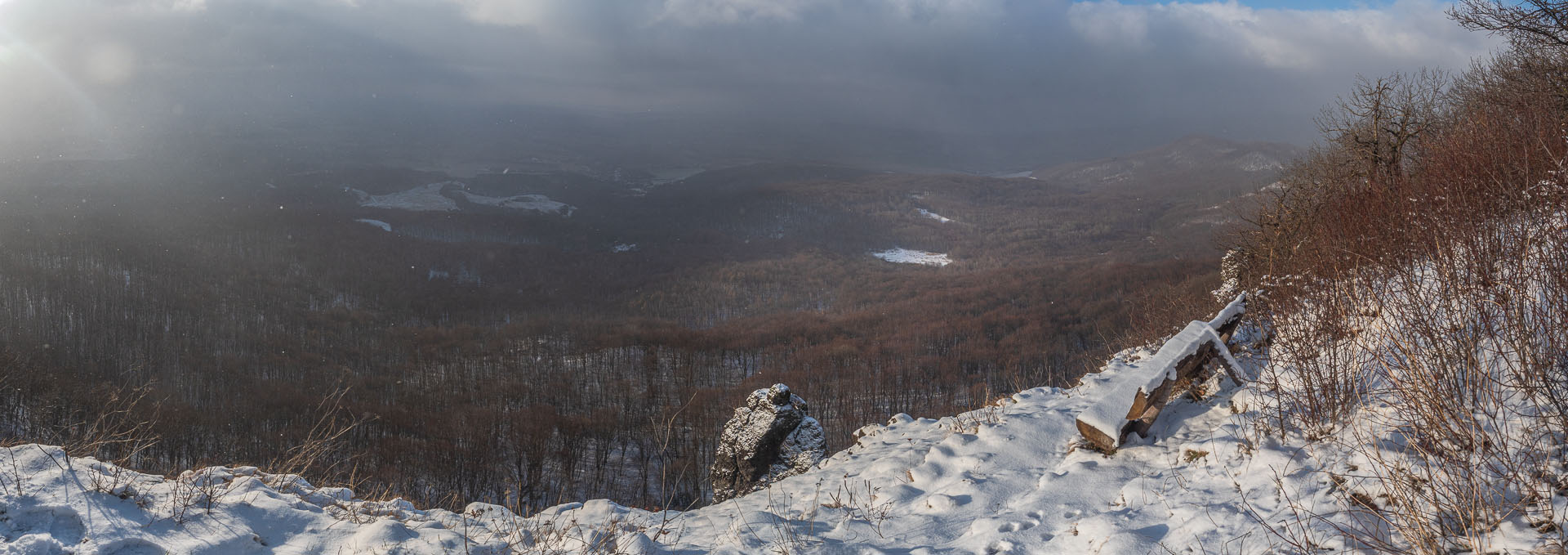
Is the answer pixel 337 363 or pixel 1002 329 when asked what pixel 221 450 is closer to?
pixel 337 363

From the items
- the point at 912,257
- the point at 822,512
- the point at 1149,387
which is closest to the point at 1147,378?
the point at 1149,387

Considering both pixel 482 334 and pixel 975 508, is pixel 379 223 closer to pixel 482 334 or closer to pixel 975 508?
pixel 482 334

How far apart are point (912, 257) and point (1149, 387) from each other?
15781 centimetres

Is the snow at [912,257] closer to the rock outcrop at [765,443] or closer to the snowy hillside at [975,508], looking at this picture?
the rock outcrop at [765,443]

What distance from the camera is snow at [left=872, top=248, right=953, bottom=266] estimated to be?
15562 cm

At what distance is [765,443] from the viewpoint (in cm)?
1731

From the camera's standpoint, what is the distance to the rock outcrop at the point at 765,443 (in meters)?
16.8

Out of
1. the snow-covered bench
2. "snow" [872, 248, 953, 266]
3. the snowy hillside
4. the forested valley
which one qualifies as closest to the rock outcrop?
the forested valley

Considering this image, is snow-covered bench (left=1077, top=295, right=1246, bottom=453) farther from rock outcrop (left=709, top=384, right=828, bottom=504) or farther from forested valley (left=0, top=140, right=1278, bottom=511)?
rock outcrop (left=709, top=384, right=828, bottom=504)

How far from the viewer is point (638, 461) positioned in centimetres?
5250

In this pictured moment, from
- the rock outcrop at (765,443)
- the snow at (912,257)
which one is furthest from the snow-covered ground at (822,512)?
the snow at (912,257)

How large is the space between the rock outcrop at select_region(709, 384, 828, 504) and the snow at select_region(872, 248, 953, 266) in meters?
136

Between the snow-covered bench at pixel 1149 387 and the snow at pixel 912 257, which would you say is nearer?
the snow-covered bench at pixel 1149 387

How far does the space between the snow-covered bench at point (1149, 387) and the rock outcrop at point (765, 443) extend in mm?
9084
